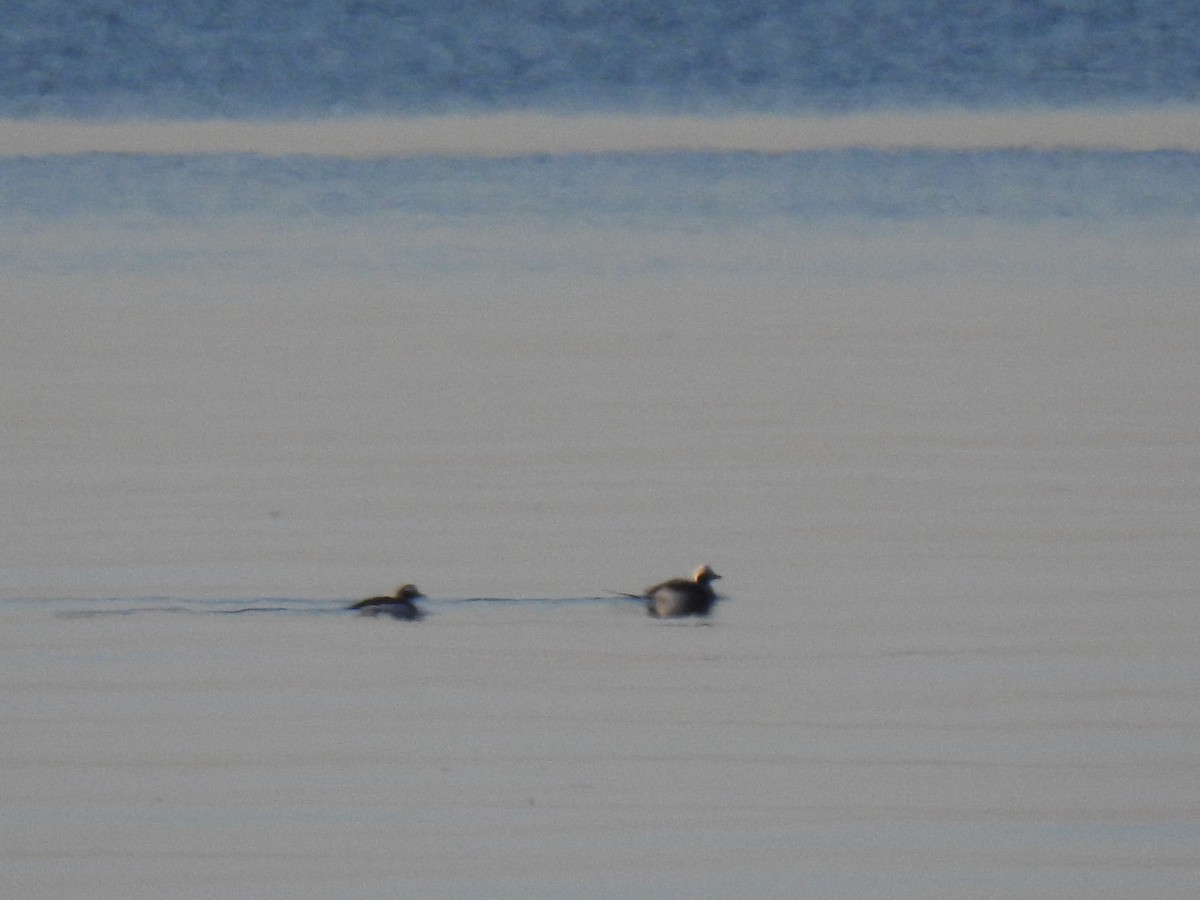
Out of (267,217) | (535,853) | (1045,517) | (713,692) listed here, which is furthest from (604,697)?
(267,217)

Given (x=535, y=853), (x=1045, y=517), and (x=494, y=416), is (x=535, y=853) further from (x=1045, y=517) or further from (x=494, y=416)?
(x=494, y=416)

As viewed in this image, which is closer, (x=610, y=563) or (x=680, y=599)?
(x=680, y=599)

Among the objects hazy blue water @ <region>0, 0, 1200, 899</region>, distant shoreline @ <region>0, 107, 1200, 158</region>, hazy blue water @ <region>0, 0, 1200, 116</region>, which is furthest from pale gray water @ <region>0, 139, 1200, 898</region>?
hazy blue water @ <region>0, 0, 1200, 116</region>

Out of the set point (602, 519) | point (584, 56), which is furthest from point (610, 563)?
point (584, 56)

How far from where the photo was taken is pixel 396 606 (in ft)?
20.1

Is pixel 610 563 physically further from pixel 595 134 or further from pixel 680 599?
pixel 595 134

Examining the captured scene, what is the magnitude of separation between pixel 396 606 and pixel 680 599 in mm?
876

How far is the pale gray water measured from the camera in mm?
4766

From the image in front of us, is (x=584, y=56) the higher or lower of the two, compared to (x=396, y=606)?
higher

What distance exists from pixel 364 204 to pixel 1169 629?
673 centimetres

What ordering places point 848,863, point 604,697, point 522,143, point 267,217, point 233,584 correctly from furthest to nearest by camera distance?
point 522,143 < point 267,217 < point 233,584 < point 604,697 < point 848,863

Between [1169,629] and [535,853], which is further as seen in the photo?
[1169,629]

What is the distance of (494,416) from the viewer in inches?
310

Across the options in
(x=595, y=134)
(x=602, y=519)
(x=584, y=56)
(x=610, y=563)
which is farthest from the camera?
(x=584, y=56)
